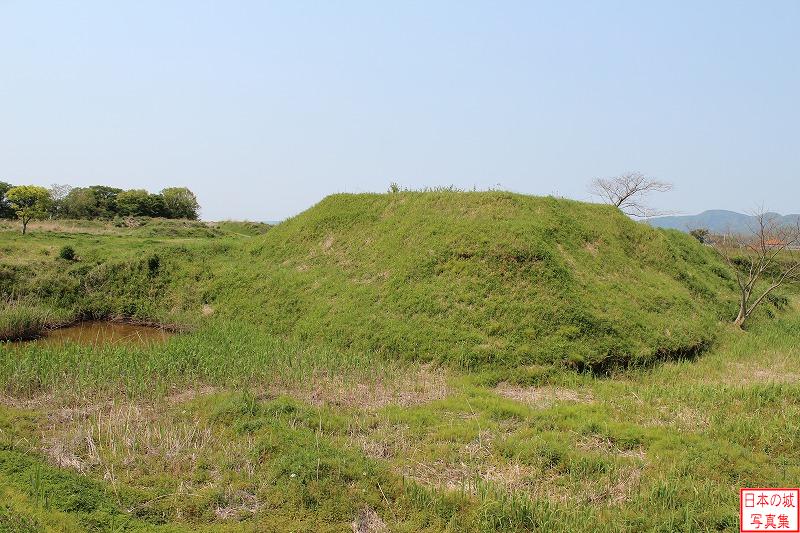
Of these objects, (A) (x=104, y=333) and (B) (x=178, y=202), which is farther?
(B) (x=178, y=202)

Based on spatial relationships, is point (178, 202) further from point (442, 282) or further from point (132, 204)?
point (442, 282)

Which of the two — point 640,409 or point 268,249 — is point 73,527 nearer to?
point 640,409

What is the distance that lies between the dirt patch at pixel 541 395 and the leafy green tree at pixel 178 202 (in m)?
A: 41.6

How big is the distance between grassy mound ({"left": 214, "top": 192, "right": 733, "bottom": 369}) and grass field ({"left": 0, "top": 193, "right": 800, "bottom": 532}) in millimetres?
76

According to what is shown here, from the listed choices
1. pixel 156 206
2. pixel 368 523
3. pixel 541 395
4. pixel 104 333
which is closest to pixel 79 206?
pixel 156 206

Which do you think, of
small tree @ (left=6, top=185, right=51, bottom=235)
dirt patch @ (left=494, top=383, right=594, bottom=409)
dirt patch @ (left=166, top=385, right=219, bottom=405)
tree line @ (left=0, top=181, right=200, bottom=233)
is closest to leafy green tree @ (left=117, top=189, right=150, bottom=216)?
tree line @ (left=0, top=181, right=200, bottom=233)

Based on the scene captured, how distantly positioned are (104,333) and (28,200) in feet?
48.3

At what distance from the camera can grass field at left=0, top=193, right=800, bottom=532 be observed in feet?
19.4

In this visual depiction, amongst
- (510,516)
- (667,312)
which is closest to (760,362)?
(667,312)

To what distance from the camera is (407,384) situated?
10.2 metres

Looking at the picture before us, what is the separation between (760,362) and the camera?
481 inches

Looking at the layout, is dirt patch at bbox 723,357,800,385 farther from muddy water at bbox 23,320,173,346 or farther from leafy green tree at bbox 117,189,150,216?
leafy green tree at bbox 117,189,150,216

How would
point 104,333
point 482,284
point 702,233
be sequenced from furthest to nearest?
point 702,233 < point 104,333 < point 482,284

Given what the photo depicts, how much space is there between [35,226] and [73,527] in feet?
92.4
